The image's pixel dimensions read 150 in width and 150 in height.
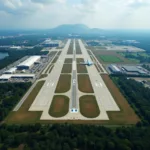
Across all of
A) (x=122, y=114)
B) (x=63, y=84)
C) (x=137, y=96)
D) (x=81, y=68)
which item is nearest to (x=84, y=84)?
(x=63, y=84)

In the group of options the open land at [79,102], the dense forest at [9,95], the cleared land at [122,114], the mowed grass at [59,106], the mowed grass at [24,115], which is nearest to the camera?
the cleared land at [122,114]

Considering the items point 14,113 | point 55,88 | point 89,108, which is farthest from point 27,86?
point 89,108

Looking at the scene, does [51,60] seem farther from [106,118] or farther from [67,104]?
[106,118]

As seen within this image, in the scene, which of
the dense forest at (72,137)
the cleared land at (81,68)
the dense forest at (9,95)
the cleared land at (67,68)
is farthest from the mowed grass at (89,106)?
the cleared land at (67,68)

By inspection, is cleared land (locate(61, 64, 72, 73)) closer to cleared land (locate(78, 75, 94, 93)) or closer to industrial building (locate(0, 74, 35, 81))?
cleared land (locate(78, 75, 94, 93))

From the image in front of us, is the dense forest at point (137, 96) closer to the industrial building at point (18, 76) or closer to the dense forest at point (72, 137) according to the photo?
the dense forest at point (72, 137)
